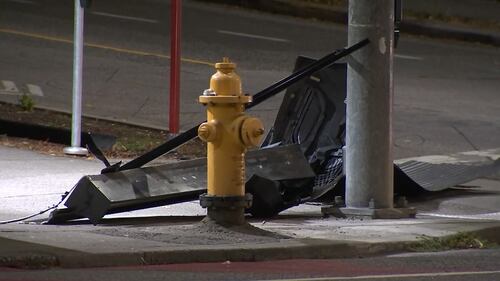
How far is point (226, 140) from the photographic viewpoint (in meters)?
9.33

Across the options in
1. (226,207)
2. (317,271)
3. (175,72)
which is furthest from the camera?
(175,72)

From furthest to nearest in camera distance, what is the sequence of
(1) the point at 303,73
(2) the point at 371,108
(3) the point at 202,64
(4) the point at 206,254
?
(3) the point at 202,64 → (1) the point at 303,73 → (2) the point at 371,108 → (4) the point at 206,254

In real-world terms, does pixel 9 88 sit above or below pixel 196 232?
above

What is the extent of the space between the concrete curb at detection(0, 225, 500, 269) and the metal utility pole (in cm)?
111

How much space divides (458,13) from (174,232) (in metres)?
17.3

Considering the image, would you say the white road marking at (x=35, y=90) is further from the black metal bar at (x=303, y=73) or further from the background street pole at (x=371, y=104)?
the background street pole at (x=371, y=104)

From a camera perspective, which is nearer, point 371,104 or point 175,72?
point 371,104

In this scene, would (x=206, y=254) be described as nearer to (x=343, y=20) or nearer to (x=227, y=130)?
(x=227, y=130)

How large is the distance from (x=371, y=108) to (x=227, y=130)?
69.6 inches

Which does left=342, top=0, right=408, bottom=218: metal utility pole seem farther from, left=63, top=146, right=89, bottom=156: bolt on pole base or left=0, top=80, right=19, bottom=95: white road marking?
left=0, top=80, right=19, bottom=95: white road marking

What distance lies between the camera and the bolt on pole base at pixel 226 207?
942 centimetres

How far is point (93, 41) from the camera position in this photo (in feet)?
68.9

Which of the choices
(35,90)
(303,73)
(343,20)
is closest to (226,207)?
(303,73)

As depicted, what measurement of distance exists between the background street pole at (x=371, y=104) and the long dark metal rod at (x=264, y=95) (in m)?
0.13
